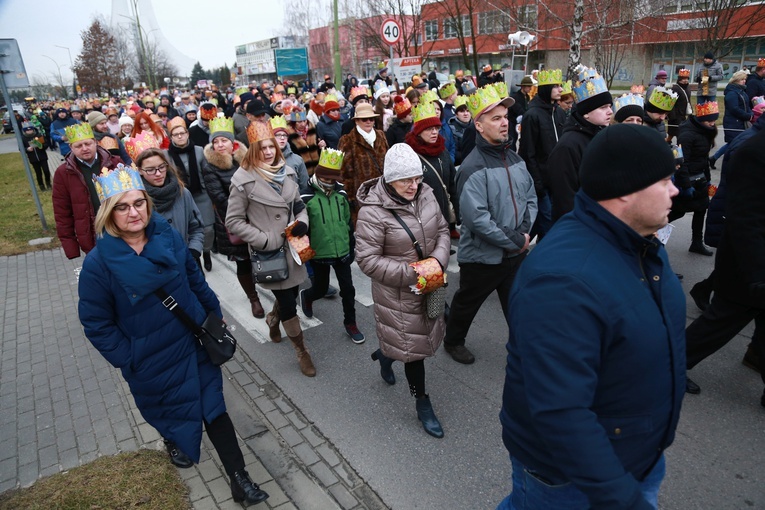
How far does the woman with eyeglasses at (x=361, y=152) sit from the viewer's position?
618 cm

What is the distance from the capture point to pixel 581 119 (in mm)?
4605

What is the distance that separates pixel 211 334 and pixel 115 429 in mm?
1675

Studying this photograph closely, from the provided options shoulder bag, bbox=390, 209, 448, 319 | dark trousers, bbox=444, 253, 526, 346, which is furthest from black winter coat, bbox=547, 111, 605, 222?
shoulder bag, bbox=390, 209, 448, 319

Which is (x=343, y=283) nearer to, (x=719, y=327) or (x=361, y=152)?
(x=361, y=152)

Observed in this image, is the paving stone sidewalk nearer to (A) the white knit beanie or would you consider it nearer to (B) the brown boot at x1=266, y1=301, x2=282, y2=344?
(B) the brown boot at x1=266, y1=301, x2=282, y2=344

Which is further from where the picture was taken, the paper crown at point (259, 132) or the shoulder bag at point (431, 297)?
the paper crown at point (259, 132)

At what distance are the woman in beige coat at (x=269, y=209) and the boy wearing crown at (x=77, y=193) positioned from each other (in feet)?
5.34

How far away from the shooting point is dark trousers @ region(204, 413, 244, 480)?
10.5ft

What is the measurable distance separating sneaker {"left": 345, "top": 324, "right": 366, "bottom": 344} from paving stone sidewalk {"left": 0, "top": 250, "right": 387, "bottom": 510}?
974 mm

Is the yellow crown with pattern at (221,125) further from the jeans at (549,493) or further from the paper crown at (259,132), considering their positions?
the jeans at (549,493)

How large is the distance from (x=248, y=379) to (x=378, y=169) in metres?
2.85

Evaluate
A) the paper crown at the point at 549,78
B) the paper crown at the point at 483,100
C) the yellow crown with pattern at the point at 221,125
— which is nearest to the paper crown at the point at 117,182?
the paper crown at the point at 483,100

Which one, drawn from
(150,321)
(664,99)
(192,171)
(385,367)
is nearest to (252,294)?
(192,171)

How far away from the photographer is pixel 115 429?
4.08 metres
